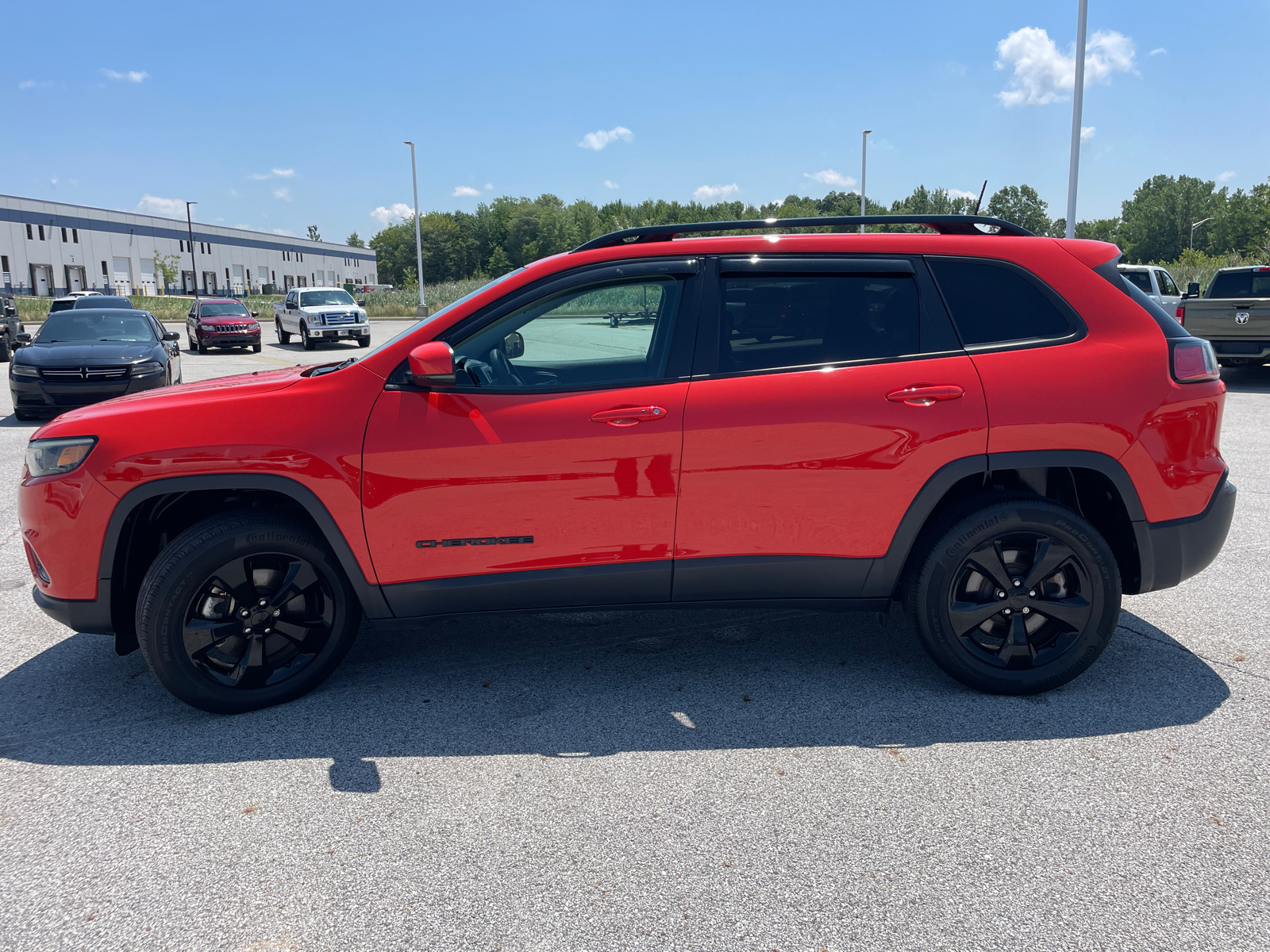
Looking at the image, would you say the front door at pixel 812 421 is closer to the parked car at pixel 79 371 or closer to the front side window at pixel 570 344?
the front side window at pixel 570 344

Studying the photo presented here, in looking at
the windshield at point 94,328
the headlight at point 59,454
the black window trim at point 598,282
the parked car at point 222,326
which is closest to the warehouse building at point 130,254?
the parked car at point 222,326

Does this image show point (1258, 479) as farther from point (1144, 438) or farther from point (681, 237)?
point (681, 237)

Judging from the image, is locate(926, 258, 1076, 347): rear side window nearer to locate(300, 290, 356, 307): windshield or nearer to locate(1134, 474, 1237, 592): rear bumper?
locate(1134, 474, 1237, 592): rear bumper

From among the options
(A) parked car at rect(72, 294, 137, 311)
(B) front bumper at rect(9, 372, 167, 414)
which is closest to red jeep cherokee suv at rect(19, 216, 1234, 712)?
(B) front bumper at rect(9, 372, 167, 414)

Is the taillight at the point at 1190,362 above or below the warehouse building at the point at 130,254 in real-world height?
below

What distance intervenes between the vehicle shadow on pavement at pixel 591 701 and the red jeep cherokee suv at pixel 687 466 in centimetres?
20

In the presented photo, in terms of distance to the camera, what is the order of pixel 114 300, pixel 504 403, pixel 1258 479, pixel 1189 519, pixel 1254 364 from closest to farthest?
1. pixel 504 403
2. pixel 1189 519
3. pixel 1258 479
4. pixel 1254 364
5. pixel 114 300

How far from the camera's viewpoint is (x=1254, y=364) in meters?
15.0

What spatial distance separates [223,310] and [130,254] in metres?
76.3

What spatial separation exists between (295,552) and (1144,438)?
11.0 ft

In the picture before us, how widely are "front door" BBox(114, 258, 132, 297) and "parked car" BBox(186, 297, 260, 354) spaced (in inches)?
2807

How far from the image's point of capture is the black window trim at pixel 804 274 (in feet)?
11.3

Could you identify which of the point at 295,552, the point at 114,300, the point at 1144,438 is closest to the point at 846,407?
the point at 1144,438

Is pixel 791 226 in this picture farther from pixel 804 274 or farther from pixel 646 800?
pixel 646 800
